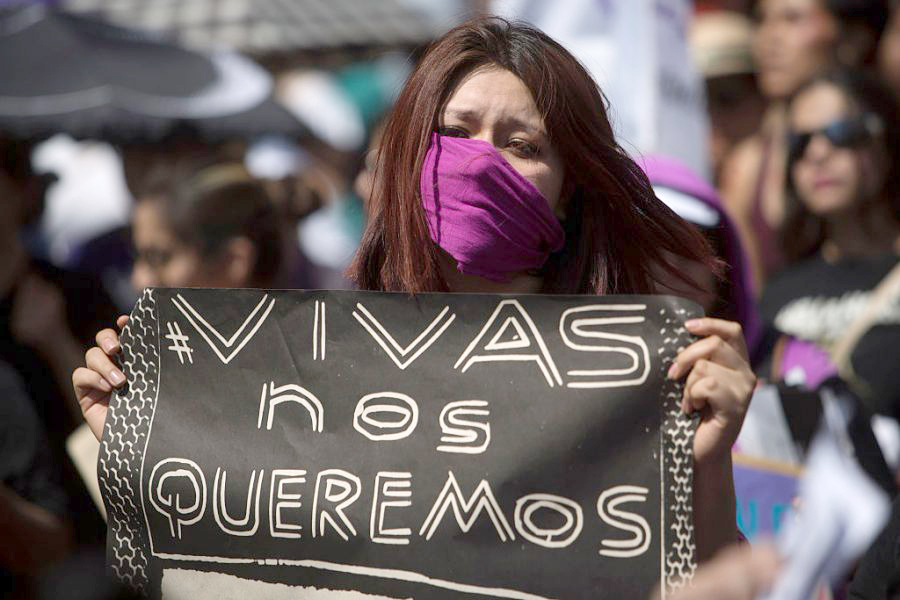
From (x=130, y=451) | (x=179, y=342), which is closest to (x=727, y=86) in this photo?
(x=179, y=342)

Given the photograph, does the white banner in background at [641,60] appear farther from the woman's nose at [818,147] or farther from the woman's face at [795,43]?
the woman's face at [795,43]

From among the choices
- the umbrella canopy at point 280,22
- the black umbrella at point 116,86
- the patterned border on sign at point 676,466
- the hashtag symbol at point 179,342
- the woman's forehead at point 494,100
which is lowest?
the umbrella canopy at point 280,22

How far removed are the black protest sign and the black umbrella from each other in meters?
3.40

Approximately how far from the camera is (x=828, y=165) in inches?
188

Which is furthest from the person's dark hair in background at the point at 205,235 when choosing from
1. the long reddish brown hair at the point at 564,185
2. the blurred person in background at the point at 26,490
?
the long reddish brown hair at the point at 564,185

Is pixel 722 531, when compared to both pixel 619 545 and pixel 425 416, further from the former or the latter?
pixel 425 416

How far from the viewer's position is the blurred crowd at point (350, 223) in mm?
3047

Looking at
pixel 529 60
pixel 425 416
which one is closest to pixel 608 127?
pixel 529 60

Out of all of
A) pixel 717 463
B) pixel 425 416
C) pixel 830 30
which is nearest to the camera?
pixel 717 463

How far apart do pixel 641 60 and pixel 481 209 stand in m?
2.63

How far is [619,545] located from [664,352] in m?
0.31

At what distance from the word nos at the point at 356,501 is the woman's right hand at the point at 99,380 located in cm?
16

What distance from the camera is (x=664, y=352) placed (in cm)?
197

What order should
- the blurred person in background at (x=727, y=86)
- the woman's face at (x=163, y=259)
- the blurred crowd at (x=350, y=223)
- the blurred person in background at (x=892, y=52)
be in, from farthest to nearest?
the blurred person in background at (x=727, y=86)
the blurred person in background at (x=892, y=52)
the woman's face at (x=163, y=259)
the blurred crowd at (x=350, y=223)
